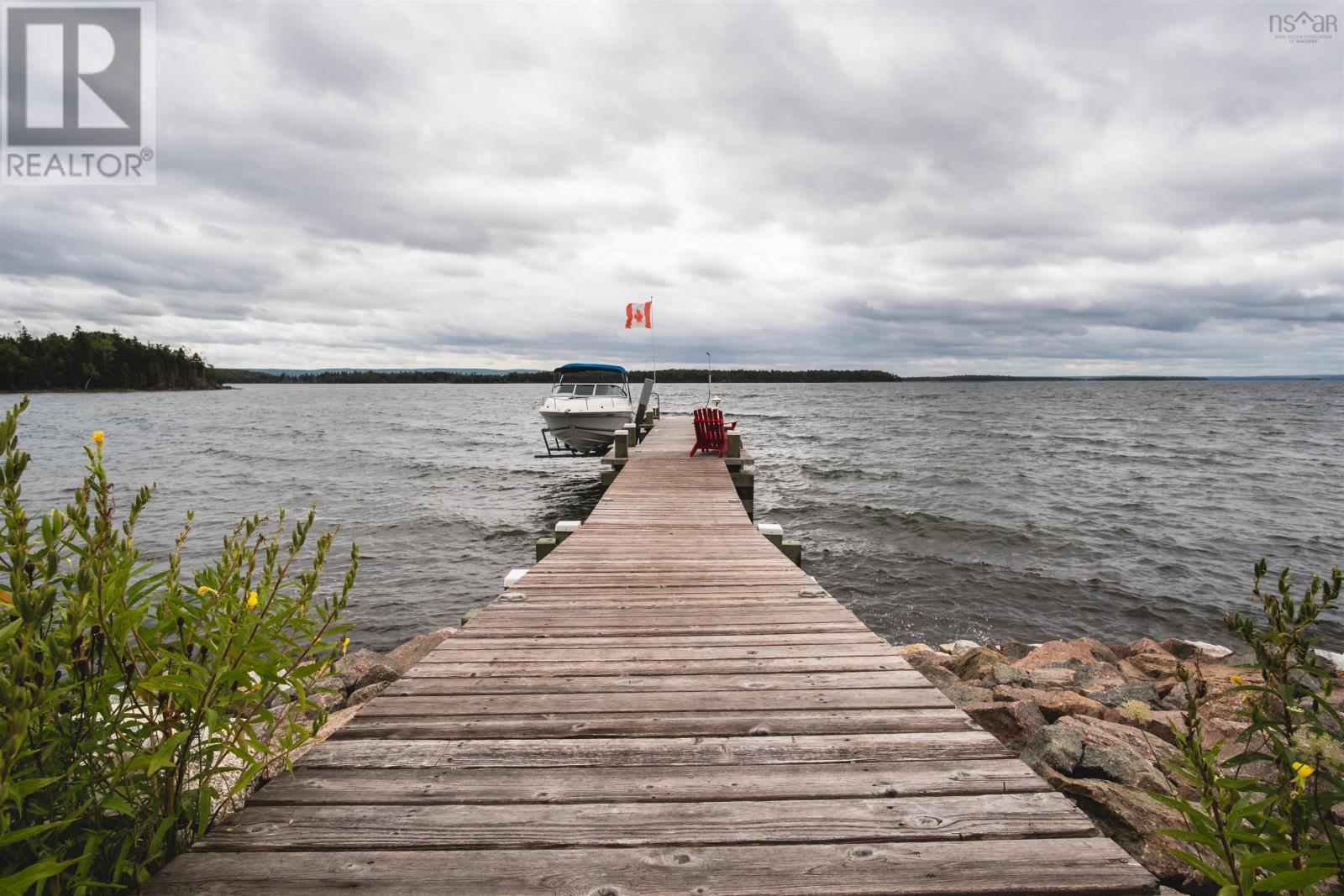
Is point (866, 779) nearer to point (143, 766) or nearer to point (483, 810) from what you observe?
point (483, 810)

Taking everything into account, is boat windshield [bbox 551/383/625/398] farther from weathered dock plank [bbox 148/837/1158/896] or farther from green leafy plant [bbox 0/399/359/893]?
weathered dock plank [bbox 148/837/1158/896]

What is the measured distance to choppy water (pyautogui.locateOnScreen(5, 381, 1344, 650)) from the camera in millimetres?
10305

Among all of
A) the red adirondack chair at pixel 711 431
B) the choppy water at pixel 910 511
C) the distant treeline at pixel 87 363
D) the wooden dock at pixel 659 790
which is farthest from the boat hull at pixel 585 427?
the distant treeline at pixel 87 363

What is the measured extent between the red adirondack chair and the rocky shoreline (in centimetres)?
617

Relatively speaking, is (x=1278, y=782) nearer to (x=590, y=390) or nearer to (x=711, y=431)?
(x=711, y=431)

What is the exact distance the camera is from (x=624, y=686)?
3082 mm

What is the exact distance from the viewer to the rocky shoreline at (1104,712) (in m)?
3.15

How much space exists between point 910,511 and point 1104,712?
1155 cm

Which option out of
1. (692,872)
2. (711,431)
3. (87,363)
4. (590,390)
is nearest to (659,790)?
(692,872)

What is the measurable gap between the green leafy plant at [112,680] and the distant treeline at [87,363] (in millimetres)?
98747

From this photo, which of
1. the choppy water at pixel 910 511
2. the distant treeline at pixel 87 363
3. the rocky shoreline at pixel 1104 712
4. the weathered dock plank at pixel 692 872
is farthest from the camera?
the distant treeline at pixel 87 363

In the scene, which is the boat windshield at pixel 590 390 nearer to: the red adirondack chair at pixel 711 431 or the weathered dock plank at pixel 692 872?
the red adirondack chair at pixel 711 431

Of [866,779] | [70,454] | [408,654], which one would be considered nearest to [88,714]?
[866,779]

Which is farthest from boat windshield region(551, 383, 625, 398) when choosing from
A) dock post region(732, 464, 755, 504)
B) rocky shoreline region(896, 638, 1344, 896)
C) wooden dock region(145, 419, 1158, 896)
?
wooden dock region(145, 419, 1158, 896)
